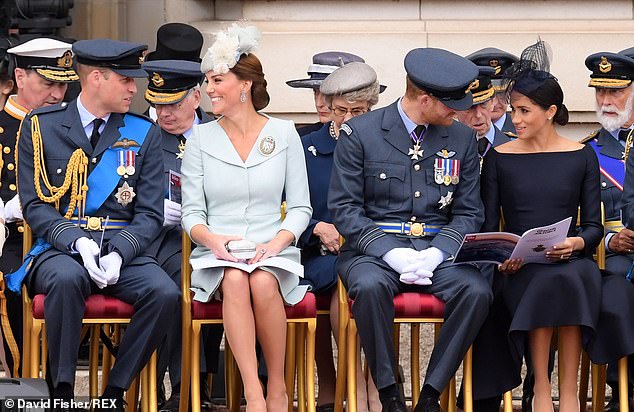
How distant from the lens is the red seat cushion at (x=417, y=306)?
23.7 feet

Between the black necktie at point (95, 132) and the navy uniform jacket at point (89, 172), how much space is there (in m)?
0.03

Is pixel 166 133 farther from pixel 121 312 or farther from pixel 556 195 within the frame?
pixel 556 195

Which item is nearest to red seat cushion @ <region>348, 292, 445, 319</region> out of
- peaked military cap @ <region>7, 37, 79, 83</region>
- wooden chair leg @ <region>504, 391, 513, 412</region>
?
wooden chair leg @ <region>504, 391, 513, 412</region>

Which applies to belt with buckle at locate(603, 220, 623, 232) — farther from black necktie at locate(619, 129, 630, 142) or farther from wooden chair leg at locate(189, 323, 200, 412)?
wooden chair leg at locate(189, 323, 200, 412)

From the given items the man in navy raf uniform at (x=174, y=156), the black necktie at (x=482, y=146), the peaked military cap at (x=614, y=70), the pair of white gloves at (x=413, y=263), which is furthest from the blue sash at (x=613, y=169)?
the man in navy raf uniform at (x=174, y=156)

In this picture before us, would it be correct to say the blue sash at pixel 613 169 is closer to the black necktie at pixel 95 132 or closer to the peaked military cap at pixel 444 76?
the peaked military cap at pixel 444 76

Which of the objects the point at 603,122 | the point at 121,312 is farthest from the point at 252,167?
the point at 603,122

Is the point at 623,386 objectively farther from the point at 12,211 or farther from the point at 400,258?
the point at 12,211

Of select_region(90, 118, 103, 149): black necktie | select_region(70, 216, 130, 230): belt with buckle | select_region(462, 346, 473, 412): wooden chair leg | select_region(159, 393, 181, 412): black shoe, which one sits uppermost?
select_region(90, 118, 103, 149): black necktie

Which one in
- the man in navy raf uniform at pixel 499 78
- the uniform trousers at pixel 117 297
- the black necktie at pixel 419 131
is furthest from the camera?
the man in navy raf uniform at pixel 499 78

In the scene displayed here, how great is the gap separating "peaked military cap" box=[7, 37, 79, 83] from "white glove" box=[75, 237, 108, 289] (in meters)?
1.27

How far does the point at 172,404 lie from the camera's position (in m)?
7.77

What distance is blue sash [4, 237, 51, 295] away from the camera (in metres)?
7.29

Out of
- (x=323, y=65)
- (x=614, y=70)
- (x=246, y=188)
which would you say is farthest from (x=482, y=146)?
(x=246, y=188)
